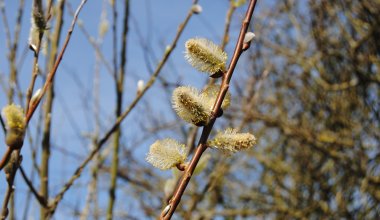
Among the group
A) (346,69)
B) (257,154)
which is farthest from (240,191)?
Result: (346,69)

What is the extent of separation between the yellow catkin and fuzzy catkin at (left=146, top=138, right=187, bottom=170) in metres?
0.18

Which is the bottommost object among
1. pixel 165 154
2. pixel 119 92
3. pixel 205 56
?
pixel 119 92

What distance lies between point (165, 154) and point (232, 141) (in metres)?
0.10

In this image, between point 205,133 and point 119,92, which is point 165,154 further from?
point 119,92

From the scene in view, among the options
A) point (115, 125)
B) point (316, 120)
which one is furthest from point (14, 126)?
point (316, 120)

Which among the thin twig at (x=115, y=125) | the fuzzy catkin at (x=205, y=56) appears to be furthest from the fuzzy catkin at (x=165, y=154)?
the thin twig at (x=115, y=125)

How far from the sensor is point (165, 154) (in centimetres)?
77

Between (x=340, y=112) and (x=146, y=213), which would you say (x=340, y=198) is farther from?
(x=146, y=213)

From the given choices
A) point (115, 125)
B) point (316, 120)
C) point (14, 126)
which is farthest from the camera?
point (316, 120)

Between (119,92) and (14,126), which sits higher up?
(14,126)

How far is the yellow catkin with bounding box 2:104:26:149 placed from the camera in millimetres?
680

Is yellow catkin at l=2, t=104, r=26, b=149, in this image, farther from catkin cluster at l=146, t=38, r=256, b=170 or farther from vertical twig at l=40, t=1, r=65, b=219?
vertical twig at l=40, t=1, r=65, b=219

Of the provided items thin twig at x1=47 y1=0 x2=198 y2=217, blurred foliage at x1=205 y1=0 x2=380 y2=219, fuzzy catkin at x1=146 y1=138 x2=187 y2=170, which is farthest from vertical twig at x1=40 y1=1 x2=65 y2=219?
blurred foliage at x1=205 y1=0 x2=380 y2=219

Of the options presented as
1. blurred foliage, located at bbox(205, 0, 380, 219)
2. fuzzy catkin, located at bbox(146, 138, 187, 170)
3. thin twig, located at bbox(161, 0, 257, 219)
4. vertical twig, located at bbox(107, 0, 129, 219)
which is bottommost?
blurred foliage, located at bbox(205, 0, 380, 219)
